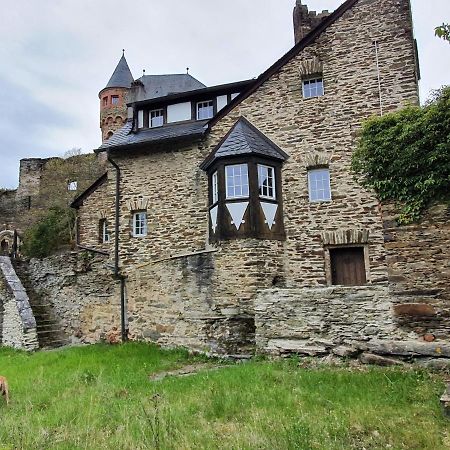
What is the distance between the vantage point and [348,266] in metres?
13.2

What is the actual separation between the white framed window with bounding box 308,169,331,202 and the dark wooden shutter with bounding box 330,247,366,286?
173 centimetres

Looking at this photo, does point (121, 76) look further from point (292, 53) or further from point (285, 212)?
point (285, 212)

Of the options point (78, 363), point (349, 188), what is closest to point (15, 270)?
point (78, 363)

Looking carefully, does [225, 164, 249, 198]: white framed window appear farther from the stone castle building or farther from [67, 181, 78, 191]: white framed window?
[67, 181, 78, 191]: white framed window

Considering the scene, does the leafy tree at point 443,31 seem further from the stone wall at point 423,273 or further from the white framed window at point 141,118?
the white framed window at point 141,118

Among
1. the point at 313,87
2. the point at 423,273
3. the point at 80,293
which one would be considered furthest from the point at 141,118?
the point at 423,273

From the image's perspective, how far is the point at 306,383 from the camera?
742cm

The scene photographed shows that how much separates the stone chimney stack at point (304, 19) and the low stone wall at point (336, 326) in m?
Result: 12.8

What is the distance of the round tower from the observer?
3953 centimetres

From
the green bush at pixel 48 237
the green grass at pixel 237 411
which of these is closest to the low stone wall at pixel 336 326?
the green grass at pixel 237 411

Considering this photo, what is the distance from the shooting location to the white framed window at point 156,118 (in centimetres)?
1750

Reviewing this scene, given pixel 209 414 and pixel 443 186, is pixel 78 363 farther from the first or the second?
pixel 443 186

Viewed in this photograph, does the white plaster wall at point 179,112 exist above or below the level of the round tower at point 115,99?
below

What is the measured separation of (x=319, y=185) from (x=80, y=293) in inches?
393
